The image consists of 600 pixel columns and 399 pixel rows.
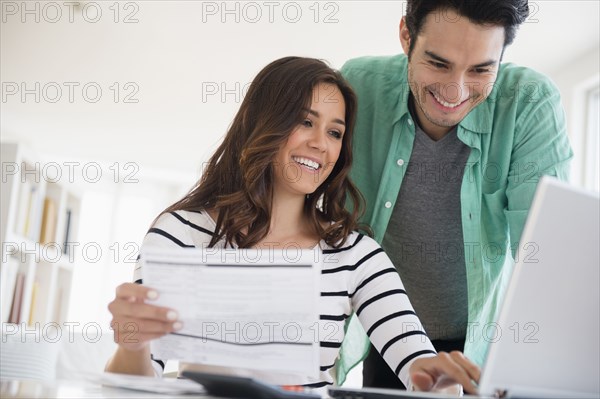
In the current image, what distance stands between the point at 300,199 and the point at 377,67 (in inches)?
17.7

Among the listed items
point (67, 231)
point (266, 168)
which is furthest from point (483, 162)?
point (67, 231)

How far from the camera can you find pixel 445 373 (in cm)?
112

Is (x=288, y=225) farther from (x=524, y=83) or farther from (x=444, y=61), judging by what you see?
(x=524, y=83)

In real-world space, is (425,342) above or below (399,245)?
below

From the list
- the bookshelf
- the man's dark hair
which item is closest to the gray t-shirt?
the man's dark hair

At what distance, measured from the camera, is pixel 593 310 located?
0.88m

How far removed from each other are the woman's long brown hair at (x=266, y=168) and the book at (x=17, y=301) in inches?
123

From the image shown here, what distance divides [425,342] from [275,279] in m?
0.54

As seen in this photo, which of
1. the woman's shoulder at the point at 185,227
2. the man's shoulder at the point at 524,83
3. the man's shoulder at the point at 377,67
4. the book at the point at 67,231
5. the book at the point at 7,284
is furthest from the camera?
the book at the point at 67,231

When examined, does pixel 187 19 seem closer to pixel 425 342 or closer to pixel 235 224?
pixel 235 224

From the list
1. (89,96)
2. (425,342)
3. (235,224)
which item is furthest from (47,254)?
(425,342)

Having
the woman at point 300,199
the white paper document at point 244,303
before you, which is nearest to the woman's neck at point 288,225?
the woman at point 300,199

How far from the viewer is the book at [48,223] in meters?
4.73

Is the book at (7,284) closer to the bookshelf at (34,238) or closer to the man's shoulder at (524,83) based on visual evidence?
the bookshelf at (34,238)
